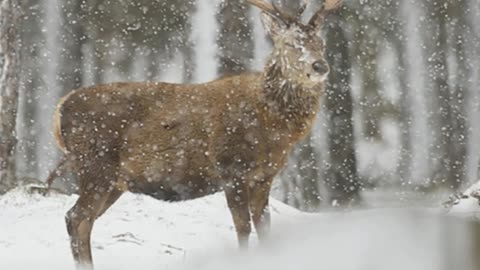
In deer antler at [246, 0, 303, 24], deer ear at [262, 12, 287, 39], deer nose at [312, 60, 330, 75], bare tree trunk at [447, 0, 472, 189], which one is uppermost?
deer antler at [246, 0, 303, 24]

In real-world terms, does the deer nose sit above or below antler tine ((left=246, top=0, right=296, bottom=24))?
below

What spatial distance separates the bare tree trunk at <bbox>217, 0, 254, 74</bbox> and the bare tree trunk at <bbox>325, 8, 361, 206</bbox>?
5.05 feet

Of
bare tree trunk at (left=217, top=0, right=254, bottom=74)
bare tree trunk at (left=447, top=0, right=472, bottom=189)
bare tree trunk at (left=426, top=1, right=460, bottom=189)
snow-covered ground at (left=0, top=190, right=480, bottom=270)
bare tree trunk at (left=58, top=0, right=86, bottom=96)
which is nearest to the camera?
snow-covered ground at (left=0, top=190, right=480, bottom=270)

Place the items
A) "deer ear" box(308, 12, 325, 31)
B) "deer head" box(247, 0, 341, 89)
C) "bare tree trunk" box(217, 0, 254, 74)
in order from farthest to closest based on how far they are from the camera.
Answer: "bare tree trunk" box(217, 0, 254, 74) < "deer ear" box(308, 12, 325, 31) < "deer head" box(247, 0, 341, 89)

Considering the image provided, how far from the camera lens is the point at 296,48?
827 cm

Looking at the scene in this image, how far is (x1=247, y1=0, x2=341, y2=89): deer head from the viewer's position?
26.7ft

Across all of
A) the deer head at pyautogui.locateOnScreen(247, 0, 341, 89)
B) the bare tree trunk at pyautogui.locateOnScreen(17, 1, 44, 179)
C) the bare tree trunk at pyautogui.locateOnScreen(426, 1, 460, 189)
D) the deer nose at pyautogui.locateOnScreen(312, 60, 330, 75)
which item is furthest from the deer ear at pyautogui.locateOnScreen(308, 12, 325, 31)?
the bare tree trunk at pyautogui.locateOnScreen(17, 1, 44, 179)

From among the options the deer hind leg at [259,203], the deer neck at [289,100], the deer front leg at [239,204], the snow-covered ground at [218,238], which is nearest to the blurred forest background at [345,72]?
the snow-covered ground at [218,238]

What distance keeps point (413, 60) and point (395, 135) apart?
2138mm

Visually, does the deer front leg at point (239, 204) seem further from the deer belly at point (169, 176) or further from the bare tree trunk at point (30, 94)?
the bare tree trunk at point (30, 94)

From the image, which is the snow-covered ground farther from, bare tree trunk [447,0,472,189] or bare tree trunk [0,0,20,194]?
bare tree trunk [447,0,472,189]

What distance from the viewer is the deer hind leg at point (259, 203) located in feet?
26.9

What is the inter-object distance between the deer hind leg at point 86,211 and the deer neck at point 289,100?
1416mm

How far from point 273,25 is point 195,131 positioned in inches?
44.5
